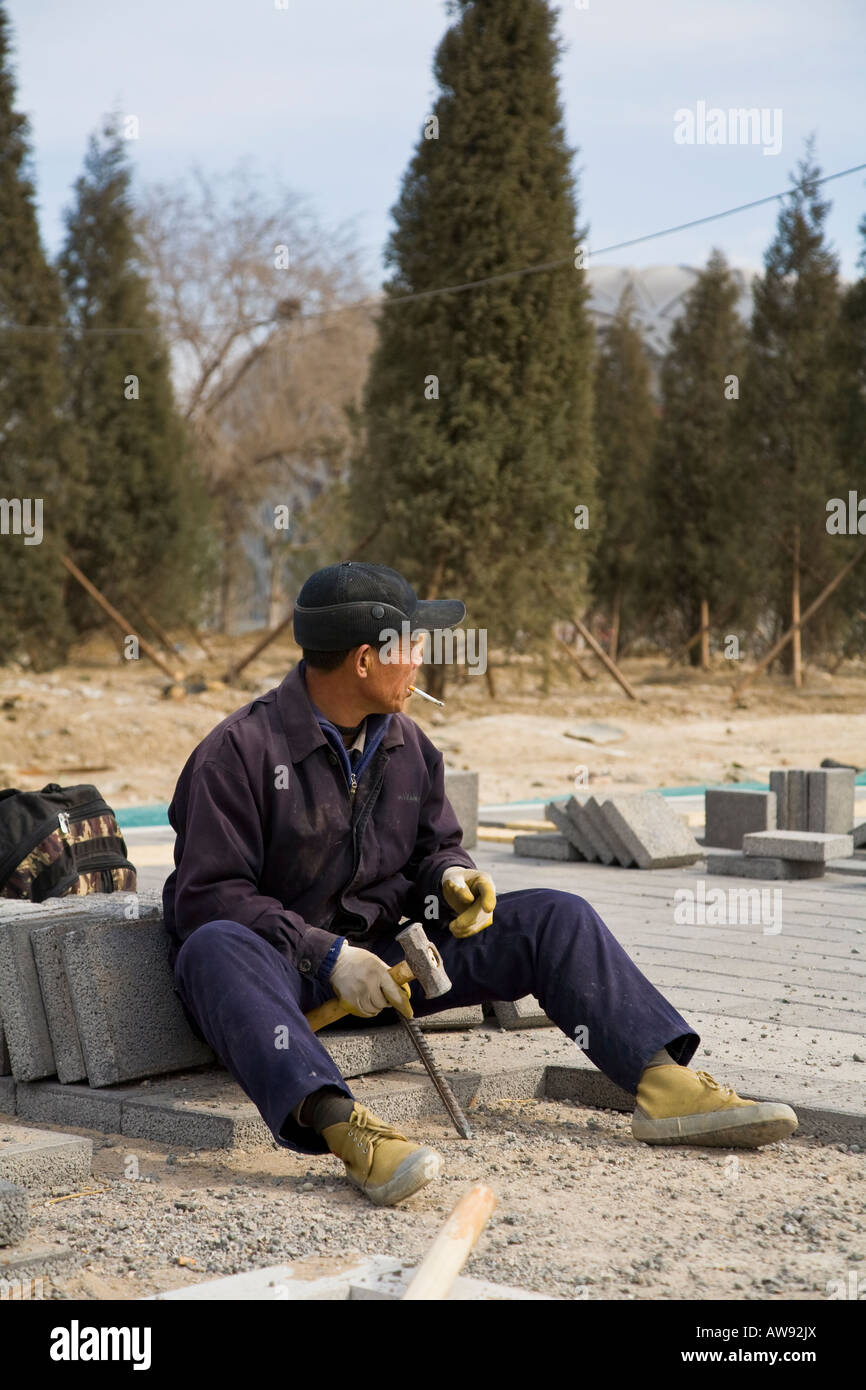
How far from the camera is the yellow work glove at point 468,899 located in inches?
139

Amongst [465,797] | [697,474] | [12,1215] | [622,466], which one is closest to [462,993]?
[12,1215]

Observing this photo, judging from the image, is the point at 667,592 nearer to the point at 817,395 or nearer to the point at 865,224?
the point at 817,395

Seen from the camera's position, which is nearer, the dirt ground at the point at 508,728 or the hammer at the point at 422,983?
the hammer at the point at 422,983

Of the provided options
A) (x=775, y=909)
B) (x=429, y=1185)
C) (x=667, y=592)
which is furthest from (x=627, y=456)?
(x=429, y=1185)

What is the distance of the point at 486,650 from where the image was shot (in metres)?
17.6

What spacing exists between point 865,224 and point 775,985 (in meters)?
16.8

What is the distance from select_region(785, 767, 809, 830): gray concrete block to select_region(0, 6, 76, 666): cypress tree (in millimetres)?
11851

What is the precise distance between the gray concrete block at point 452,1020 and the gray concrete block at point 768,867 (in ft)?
11.6

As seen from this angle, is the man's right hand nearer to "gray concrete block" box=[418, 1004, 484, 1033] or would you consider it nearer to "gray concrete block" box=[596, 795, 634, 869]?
"gray concrete block" box=[418, 1004, 484, 1033]

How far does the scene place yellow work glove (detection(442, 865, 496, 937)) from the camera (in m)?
3.54

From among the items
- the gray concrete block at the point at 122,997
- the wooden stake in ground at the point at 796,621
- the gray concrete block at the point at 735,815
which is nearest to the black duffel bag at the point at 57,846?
the gray concrete block at the point at 122,997

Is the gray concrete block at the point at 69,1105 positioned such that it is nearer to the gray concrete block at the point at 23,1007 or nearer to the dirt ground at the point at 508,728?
the gray concrete block at the point at 23,1007
